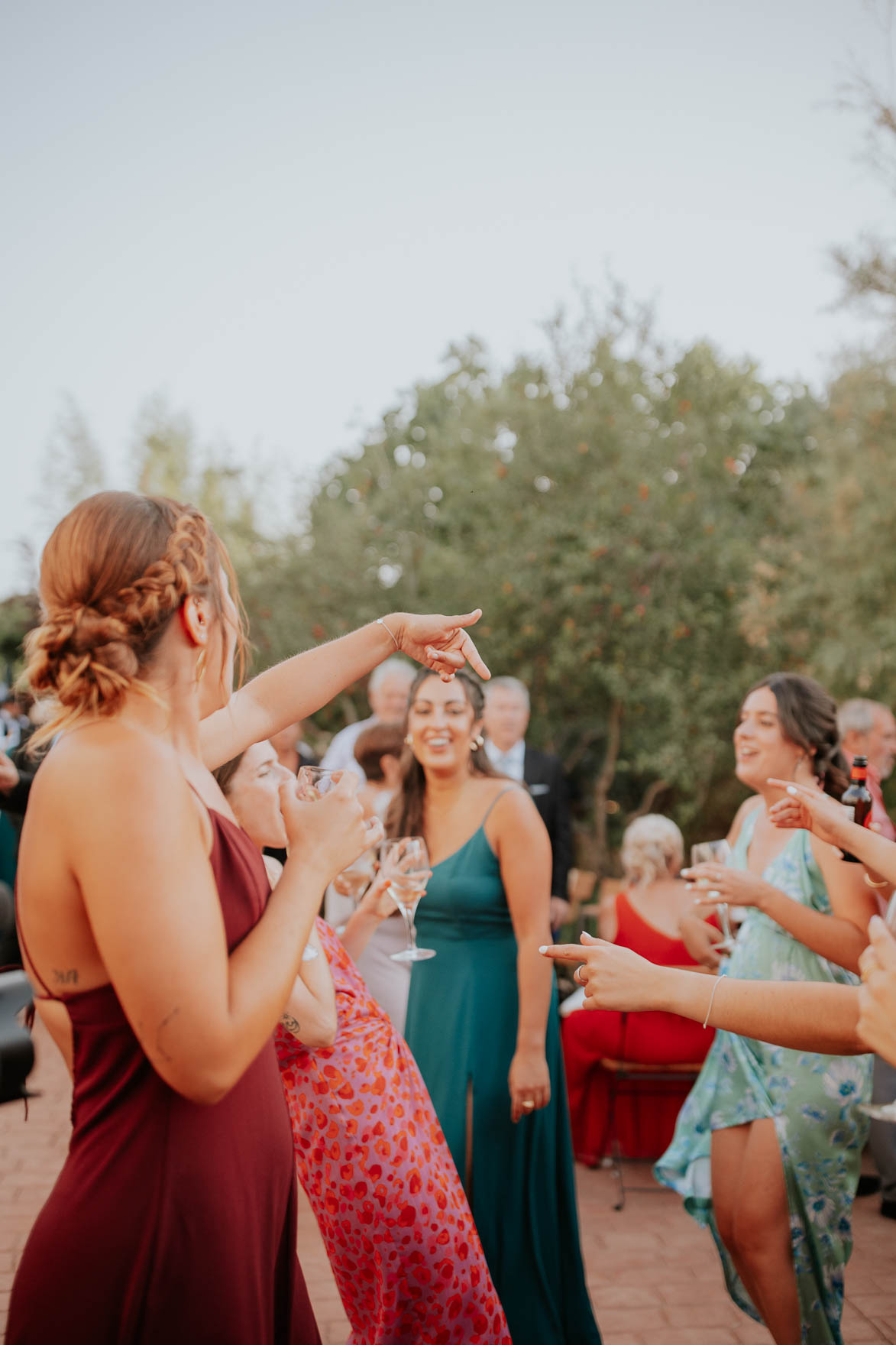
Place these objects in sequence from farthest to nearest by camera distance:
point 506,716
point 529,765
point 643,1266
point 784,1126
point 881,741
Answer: point 529,765
point 506,716
point 881,741
point 643,1266
point 784,1126

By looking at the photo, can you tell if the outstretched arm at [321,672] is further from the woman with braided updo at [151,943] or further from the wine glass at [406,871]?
the wine glass at [406,871]

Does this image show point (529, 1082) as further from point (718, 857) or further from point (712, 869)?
point (718, 857)

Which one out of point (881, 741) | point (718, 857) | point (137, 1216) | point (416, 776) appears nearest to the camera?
point (137, 1216)

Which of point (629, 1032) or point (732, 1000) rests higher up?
point (732, 1000)

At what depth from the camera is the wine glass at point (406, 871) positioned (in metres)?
3.06

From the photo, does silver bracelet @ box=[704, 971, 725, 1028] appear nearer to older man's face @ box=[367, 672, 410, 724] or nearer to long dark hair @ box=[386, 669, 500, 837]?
long dark hair @ box=[386, 669, 500, 837]

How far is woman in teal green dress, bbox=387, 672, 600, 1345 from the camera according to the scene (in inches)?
120

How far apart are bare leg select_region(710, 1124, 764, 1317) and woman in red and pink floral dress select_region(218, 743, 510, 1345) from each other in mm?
1111

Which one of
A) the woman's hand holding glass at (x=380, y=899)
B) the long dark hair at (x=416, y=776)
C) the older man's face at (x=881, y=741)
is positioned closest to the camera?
the woman's hand holding glass at (x=380, y=899)

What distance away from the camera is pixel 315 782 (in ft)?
7.13

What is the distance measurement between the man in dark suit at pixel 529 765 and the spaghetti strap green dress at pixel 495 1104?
3.61 m

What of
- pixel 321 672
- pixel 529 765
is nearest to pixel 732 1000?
pixel 321 672

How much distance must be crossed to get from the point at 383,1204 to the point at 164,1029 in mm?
1232

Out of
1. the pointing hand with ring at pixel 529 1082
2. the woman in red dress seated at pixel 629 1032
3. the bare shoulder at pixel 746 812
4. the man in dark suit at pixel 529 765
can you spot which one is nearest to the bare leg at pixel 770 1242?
the pointing hand with ring at pixel 529 1082
